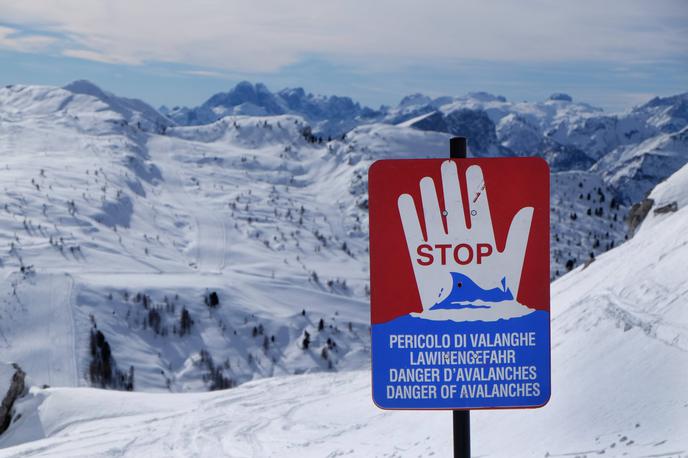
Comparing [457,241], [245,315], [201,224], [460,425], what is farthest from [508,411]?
[201,224]

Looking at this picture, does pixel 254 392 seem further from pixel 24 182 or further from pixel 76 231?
pixel 24 182

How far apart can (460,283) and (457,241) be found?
31 cm

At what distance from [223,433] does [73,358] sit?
55153 mm

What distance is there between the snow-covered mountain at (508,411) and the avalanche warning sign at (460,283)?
5.06 meters

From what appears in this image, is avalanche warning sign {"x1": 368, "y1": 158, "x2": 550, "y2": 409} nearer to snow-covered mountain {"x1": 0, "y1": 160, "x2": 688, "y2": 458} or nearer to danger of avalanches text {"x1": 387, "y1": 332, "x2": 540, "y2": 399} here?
danger of avalanches text {"x1": 387, "y1": 332, "x2": 540, "y2": 399}

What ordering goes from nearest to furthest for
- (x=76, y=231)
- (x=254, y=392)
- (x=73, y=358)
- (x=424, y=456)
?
1. (x=424, y=456)
2. (x=254, y=392)
3. (x=73, y=358)
4. (x=76, y=231)

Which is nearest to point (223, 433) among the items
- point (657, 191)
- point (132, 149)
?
point (657, 191)

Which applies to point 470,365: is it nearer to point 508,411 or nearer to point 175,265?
point 508,411

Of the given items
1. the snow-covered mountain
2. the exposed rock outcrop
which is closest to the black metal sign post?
the snow-covered mountain

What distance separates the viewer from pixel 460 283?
4.42m

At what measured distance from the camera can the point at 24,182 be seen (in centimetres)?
13462

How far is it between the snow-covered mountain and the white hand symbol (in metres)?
5.43

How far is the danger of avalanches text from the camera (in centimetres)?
448

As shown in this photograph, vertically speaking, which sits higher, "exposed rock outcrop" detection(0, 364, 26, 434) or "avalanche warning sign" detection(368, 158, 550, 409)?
"avalanche warning sign" detection(368, 158, 550, 409)
